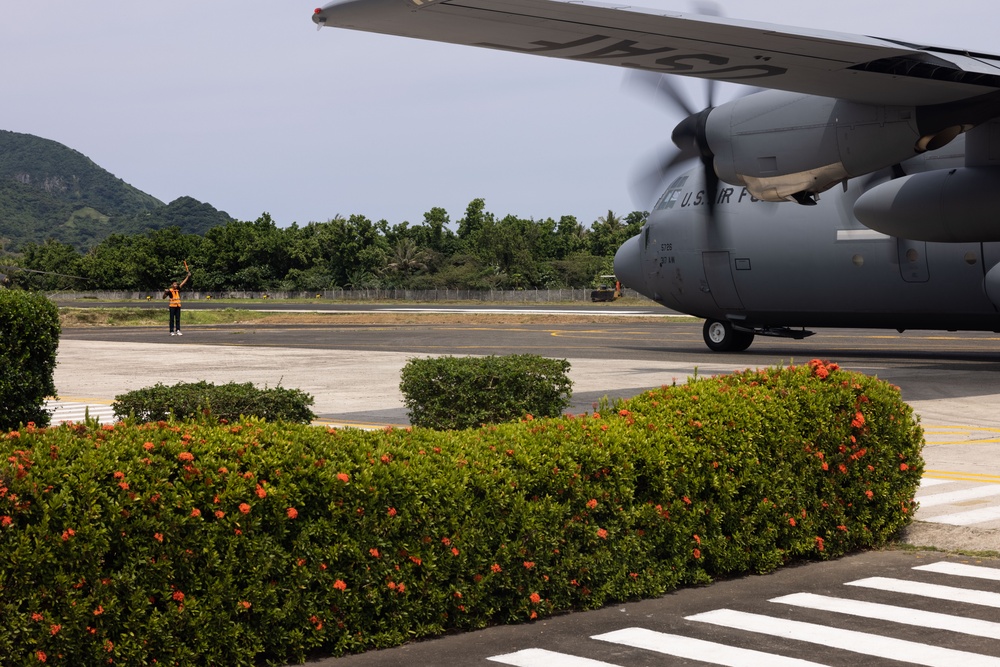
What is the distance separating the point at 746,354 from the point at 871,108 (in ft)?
56.1

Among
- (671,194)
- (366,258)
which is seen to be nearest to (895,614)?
(671,194)

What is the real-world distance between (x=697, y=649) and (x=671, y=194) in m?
29.3

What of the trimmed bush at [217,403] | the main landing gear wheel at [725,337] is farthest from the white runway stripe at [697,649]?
the main landing gear wheel at [725,337]

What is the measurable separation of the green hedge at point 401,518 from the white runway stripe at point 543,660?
0.57 meters

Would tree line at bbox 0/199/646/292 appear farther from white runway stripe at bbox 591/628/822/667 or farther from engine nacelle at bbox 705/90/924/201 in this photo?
white runway stripe at bbox 591/628/822/667

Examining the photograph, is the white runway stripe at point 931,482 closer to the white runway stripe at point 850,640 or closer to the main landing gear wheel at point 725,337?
the white runway stripe at point 850,640

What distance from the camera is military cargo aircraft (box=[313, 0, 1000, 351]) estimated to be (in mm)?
16016

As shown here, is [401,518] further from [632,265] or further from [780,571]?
[632,265]

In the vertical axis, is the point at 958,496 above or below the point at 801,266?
below

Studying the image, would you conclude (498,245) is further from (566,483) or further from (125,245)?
(566,483)

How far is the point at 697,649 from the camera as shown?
22.4 feet

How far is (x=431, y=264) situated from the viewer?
15288 cm

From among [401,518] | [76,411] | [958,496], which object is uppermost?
[401,518]

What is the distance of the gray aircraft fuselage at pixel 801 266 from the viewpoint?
91.7 feet
